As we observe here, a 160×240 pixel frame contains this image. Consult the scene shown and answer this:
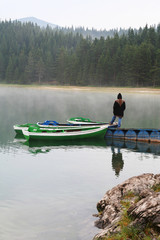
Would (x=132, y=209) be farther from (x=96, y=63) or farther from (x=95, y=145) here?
(x=96, y=63)

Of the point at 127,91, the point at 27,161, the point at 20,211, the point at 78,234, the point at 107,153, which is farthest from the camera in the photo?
the point at 127,91

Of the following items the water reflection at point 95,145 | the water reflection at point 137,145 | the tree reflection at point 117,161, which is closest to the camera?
the tree reflection at point 117,161

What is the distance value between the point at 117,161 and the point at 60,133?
7.37 meters

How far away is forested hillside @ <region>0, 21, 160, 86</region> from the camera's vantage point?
113 metres

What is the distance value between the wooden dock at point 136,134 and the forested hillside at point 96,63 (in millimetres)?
→ 82318

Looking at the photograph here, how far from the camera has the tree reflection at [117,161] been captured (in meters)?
18.1

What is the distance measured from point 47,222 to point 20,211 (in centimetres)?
144

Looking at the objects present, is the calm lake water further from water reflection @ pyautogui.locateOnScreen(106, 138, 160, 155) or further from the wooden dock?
the wooden dock

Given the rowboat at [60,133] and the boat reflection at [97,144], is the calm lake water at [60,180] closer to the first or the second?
the boat reflection at [97,144]

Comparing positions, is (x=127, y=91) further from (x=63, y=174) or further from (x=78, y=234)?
(x=78, y=234)

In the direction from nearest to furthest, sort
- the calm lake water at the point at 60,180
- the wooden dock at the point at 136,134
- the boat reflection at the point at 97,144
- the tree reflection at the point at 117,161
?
the calm lake water at the point at 60,180 < the tree reflection at the point at 117,161 < the boat reflection at the point at 97,144 < the wooden dock at the point at 136,134

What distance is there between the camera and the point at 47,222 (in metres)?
10.8

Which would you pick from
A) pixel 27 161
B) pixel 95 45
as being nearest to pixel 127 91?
pixel 95 45

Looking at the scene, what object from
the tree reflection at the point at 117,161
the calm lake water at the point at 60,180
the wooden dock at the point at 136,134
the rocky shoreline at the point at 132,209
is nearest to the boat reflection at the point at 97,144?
the calm lake water at the point at 60,180
